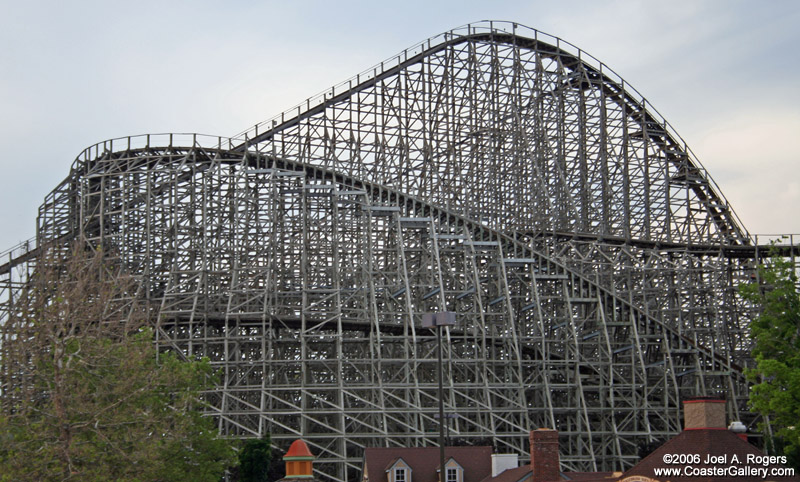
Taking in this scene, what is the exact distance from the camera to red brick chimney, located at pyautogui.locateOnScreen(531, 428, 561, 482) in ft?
88.2

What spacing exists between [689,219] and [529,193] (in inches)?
319

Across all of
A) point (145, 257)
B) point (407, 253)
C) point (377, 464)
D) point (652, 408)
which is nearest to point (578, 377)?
point (652, 408)

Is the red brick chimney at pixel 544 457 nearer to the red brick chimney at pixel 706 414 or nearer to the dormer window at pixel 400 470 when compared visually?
the red brick chimney at pixel 706 414

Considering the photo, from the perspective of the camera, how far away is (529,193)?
52.0 m

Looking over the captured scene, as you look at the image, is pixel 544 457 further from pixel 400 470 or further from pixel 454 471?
pixel 400 470

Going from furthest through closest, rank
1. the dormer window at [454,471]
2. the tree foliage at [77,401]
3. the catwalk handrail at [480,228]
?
the catwalk handrail at [480,228] < the dormer window at [454,471] < the tree foliage at [77,401]

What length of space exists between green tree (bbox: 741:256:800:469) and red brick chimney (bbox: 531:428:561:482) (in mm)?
9329

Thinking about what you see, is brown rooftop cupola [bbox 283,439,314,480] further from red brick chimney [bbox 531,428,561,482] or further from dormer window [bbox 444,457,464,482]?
red brick chimney [bbox 531,428,561,482]

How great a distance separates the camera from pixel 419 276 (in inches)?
1800

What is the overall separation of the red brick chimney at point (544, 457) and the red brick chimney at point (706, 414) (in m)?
4.20

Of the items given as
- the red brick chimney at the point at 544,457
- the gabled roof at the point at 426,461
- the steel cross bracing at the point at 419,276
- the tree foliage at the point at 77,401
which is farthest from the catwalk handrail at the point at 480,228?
the red brick chimney at the point at 544,457

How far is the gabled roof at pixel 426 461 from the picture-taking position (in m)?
33.2

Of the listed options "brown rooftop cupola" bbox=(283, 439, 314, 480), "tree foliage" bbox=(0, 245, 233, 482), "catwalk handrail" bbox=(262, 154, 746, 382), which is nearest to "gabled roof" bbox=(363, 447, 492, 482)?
"brown rooftop cupola" bbox=(283, 439, 314, 480)

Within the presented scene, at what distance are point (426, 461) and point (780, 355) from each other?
12.1 meters
